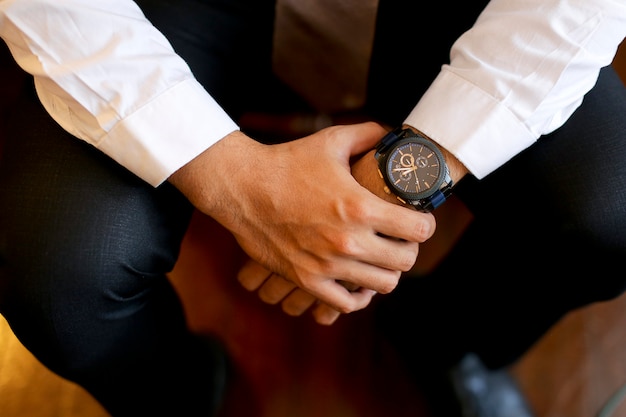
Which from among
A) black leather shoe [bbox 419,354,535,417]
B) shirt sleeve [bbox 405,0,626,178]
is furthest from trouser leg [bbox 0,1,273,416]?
black leather shoe [bbox 419,354,535,417]

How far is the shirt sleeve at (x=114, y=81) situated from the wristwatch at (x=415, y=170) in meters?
0.25

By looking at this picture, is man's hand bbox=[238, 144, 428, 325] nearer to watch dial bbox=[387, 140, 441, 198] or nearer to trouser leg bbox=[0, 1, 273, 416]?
watch dial bbox=[387, 140, 441, 198]

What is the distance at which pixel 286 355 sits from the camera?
1.21 metres

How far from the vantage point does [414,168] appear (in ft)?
2.40

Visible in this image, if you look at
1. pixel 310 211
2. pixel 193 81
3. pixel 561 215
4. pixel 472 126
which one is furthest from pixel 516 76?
pixel 193 81

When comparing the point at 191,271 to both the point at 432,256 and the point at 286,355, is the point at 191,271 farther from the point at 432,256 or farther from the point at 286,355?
the point at 432,256

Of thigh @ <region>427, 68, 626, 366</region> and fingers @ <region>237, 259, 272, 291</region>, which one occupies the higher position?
thigh @ <region>427, 68, 626, 366</region>

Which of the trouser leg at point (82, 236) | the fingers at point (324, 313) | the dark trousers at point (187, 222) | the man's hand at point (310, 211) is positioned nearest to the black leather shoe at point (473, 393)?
the dark trousers at point (187, 222)

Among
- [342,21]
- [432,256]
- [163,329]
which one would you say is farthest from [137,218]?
[432,256]

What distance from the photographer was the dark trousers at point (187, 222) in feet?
2.31

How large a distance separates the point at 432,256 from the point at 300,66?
56 centimetres

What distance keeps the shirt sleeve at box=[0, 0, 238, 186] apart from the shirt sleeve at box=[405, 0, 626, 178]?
0.32 meters

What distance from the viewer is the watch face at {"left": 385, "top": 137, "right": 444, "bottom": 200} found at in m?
0.73

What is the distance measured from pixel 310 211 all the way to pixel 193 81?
0.23 metres
